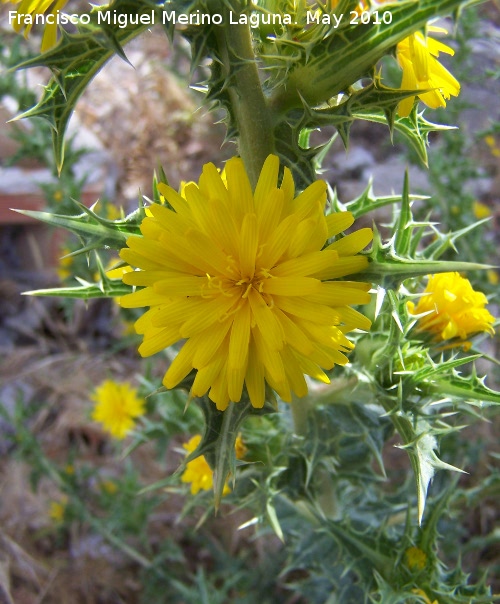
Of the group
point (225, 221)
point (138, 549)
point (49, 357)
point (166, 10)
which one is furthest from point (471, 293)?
point (49, 357)

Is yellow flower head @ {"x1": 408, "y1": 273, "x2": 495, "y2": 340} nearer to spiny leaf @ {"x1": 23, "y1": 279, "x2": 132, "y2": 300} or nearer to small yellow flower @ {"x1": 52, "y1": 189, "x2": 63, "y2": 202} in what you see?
spiny leaf @ {"x1": 23, "y1": 279, "x2": 132, "y2": 300}

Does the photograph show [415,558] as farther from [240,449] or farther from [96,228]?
[96,228]

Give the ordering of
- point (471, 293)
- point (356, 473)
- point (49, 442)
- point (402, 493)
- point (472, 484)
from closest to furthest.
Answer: point (471, 293) < point (356, 473) < point (402, 493) < point (472, 484) < point (49, 442)

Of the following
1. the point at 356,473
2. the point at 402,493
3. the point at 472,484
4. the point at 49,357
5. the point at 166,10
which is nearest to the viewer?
the point at 166,10

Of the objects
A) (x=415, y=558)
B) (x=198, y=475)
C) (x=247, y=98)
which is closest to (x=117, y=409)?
(x=198, y=475)

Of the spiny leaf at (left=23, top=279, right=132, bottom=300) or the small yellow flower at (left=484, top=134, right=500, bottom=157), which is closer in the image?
the spiny leaf at (left=23, top=279, right=132, bottom=300)

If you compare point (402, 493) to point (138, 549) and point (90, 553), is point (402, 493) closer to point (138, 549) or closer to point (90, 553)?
point (138, 549)

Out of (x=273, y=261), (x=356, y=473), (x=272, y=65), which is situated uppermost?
(x=272, y=65)

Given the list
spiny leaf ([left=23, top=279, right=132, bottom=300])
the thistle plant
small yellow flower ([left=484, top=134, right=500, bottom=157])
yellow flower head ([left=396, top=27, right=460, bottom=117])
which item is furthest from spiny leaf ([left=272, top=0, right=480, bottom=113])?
small yellow flower ([left=484, top=134, right=500, bottom=157])
